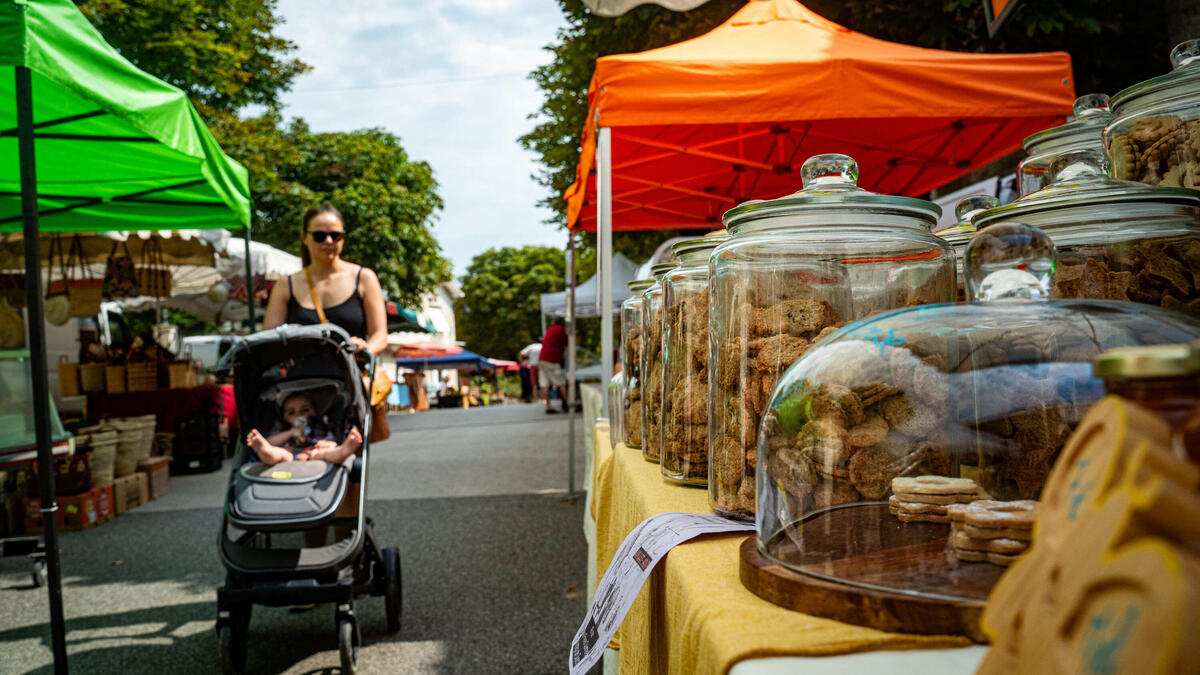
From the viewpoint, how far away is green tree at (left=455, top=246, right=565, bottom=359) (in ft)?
158

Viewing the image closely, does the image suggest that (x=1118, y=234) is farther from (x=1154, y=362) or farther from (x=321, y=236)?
(x=321, y=236)

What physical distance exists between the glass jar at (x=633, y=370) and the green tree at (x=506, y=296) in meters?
44.6

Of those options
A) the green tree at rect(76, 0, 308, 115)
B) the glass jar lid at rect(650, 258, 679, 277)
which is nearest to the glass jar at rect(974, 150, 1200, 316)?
the glass jar lid at rect(650, 258, 679, 277)

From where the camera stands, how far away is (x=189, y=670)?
3.33 metres

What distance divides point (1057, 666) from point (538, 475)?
8311 millimetres

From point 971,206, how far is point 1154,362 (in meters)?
1.20

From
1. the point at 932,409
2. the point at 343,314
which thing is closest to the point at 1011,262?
the point at 932,409

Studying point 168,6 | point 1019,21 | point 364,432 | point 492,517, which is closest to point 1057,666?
point 364,432

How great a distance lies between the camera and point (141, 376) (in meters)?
8.55

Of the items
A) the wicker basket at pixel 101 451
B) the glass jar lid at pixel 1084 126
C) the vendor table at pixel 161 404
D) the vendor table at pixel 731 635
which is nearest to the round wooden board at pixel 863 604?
the vendor table at pixel 731 635

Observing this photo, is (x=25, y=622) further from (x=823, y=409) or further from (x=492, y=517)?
(x=823, y=409)

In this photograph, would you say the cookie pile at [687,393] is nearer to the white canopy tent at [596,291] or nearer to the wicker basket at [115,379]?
the white canopy tent at [596,291]

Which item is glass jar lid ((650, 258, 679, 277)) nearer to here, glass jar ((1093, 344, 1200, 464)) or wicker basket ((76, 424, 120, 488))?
glass jar ((1093, 344, 1200, 464))

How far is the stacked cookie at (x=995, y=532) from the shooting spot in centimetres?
67
